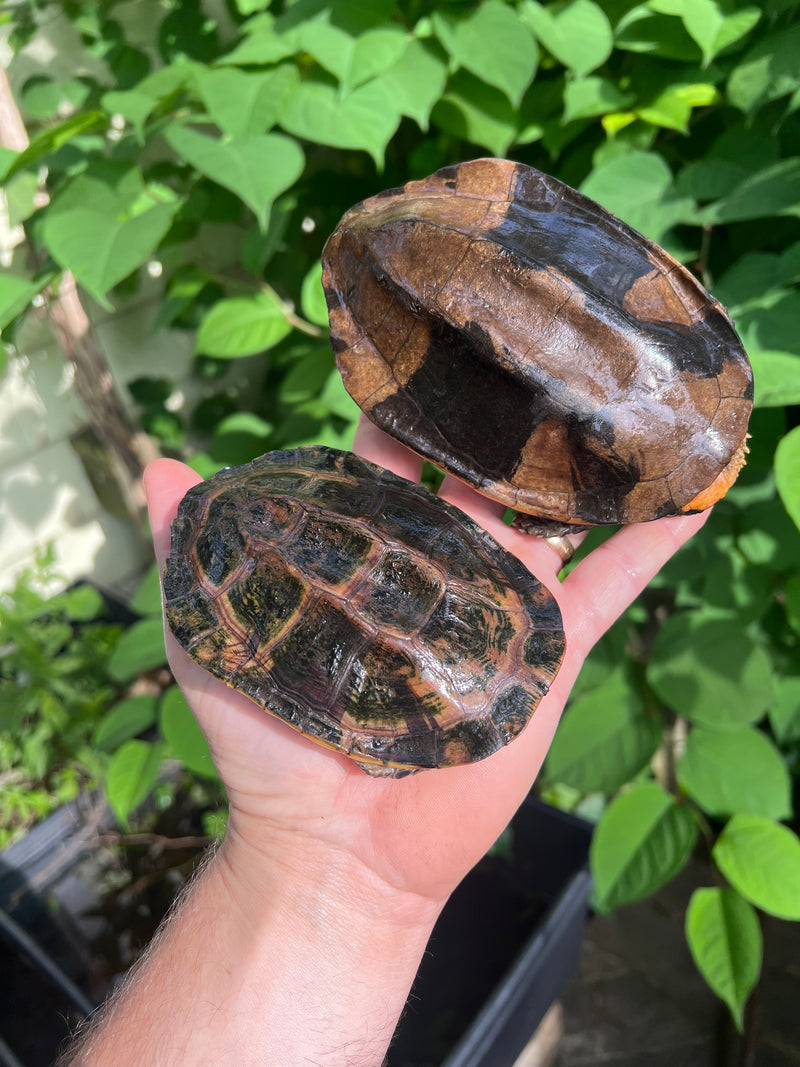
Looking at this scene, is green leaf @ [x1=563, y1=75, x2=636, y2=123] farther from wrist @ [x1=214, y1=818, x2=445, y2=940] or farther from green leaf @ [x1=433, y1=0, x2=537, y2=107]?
wrist @ [x1=214, y1=818, x2=445, y2=940]

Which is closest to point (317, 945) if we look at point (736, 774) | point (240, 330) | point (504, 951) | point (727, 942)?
point (727, 942)

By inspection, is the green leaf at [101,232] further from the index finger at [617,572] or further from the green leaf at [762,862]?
the green leaf at [762,862]

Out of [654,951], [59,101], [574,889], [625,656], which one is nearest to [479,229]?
[625,656]

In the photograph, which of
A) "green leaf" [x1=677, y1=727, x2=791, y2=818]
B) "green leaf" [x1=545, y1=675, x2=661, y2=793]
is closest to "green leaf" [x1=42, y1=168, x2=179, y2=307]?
"green leaf" [x1=545, y1=675, x2=661, y2=793]

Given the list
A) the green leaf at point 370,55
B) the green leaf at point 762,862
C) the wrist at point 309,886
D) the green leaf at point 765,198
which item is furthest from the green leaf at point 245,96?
the green leaf at point 762,862

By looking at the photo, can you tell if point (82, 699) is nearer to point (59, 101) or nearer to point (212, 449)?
point (212, 449)
